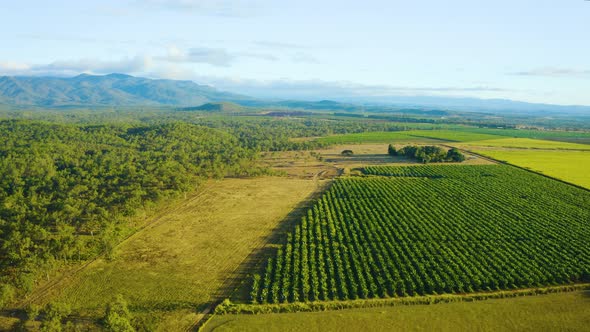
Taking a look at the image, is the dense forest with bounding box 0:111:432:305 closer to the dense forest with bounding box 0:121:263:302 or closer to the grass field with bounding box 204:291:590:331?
the dense forest with bounding box 0:121:263:302

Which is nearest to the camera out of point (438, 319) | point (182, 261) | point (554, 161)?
point (438, 319)

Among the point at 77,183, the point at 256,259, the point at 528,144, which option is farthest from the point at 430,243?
the point at 528,144

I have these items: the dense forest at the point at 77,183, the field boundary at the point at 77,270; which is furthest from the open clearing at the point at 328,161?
the field boundary at the point at 77,270

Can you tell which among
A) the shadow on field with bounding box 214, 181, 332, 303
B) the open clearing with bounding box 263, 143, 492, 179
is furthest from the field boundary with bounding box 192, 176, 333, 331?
the open clearing with bounding box 263, 143, 492, 179

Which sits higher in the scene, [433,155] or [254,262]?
[433,155]

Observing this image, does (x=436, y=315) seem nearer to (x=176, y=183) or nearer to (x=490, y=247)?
(x=490, y=247)

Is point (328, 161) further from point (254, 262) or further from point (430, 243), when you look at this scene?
point (254, 262)
